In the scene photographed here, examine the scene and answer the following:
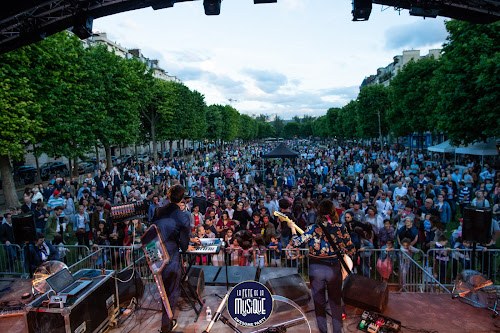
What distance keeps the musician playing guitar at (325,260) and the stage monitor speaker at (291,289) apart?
0.82 m

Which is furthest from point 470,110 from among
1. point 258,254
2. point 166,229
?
point 166,229

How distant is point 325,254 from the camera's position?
13.3ft

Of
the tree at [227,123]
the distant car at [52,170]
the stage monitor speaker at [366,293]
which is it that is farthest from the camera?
the tree at [227,123]

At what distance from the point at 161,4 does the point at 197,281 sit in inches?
227

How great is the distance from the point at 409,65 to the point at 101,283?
29807mm

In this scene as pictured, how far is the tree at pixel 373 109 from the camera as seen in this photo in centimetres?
4162

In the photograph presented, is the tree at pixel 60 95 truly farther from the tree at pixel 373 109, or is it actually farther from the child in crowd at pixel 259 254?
the tree at pixel 373 109

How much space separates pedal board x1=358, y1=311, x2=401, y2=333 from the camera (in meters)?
4.38

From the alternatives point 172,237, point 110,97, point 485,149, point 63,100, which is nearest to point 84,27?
point 172,237

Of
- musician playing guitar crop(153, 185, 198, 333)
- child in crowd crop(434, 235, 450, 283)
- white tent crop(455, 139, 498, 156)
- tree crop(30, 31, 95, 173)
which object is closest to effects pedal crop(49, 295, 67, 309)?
musician playing guitar crop(153, 185, 198, 333)

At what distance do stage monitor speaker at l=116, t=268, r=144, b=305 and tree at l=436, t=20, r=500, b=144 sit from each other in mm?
15207

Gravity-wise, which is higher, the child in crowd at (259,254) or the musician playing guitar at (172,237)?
the musician playing guitar at (172,237)

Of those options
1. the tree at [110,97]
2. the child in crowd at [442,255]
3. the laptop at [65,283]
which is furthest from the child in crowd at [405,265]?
the tree at [110,97]

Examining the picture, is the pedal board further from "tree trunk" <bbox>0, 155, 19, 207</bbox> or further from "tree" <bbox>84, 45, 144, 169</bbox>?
"tree" <bbox>84, 45, 144, 169</bbox>
